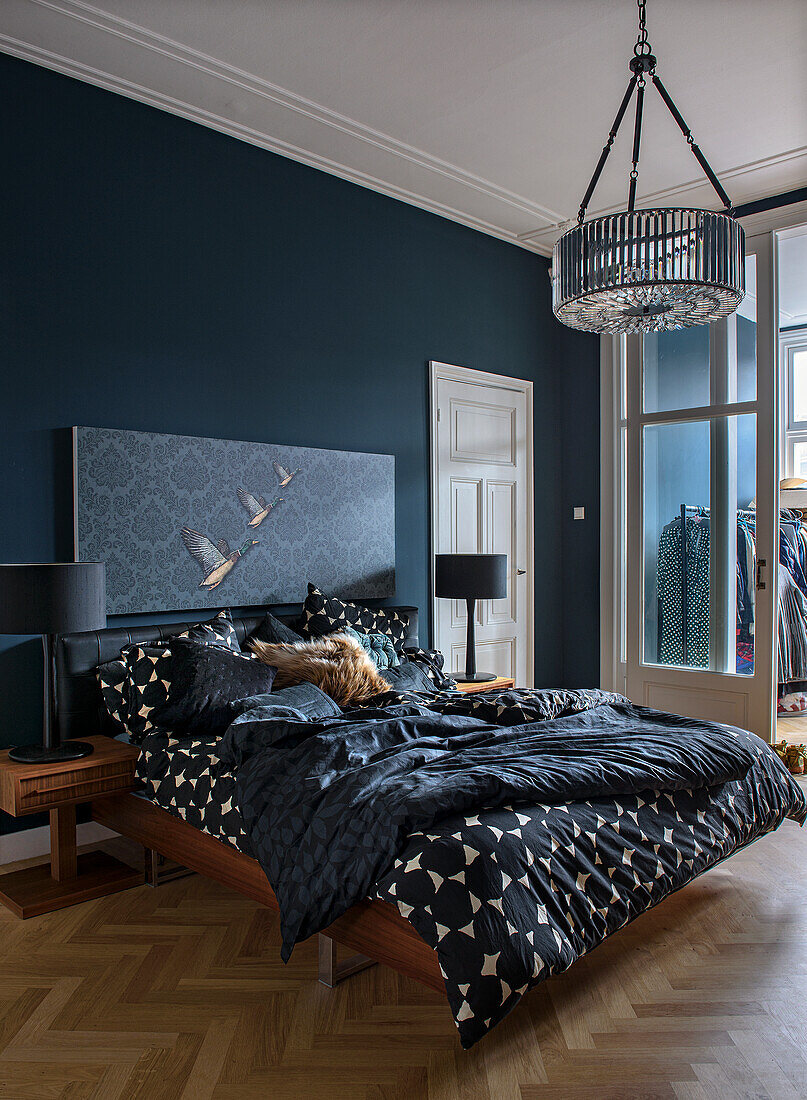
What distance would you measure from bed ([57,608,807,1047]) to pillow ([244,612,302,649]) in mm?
870

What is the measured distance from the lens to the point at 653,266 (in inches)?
88.0

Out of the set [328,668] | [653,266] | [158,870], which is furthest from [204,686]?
[653,266]

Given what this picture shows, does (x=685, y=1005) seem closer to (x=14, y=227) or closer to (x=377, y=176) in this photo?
(x=14, y=227)

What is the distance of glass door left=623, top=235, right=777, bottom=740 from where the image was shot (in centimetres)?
463

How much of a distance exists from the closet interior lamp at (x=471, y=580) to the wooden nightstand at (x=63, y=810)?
1.97 metres

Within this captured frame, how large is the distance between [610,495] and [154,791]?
3650 millimetres

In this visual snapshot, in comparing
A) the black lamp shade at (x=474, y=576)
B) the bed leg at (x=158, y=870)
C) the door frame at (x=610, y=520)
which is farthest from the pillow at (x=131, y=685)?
the door frame at (x=610, y=520)

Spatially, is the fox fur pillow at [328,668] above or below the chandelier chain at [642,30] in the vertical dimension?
below

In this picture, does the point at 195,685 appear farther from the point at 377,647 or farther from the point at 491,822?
the point at 491,822

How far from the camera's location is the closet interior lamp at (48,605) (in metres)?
2.73

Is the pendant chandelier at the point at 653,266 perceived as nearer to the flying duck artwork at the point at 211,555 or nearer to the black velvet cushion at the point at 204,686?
the black velvet cushion at the point at 204,686

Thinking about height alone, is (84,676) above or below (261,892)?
above

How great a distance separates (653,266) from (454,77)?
1791 millimetres

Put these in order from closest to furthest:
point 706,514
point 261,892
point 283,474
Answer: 1. point 261,892
2. point 283,474
3. point 706,514
